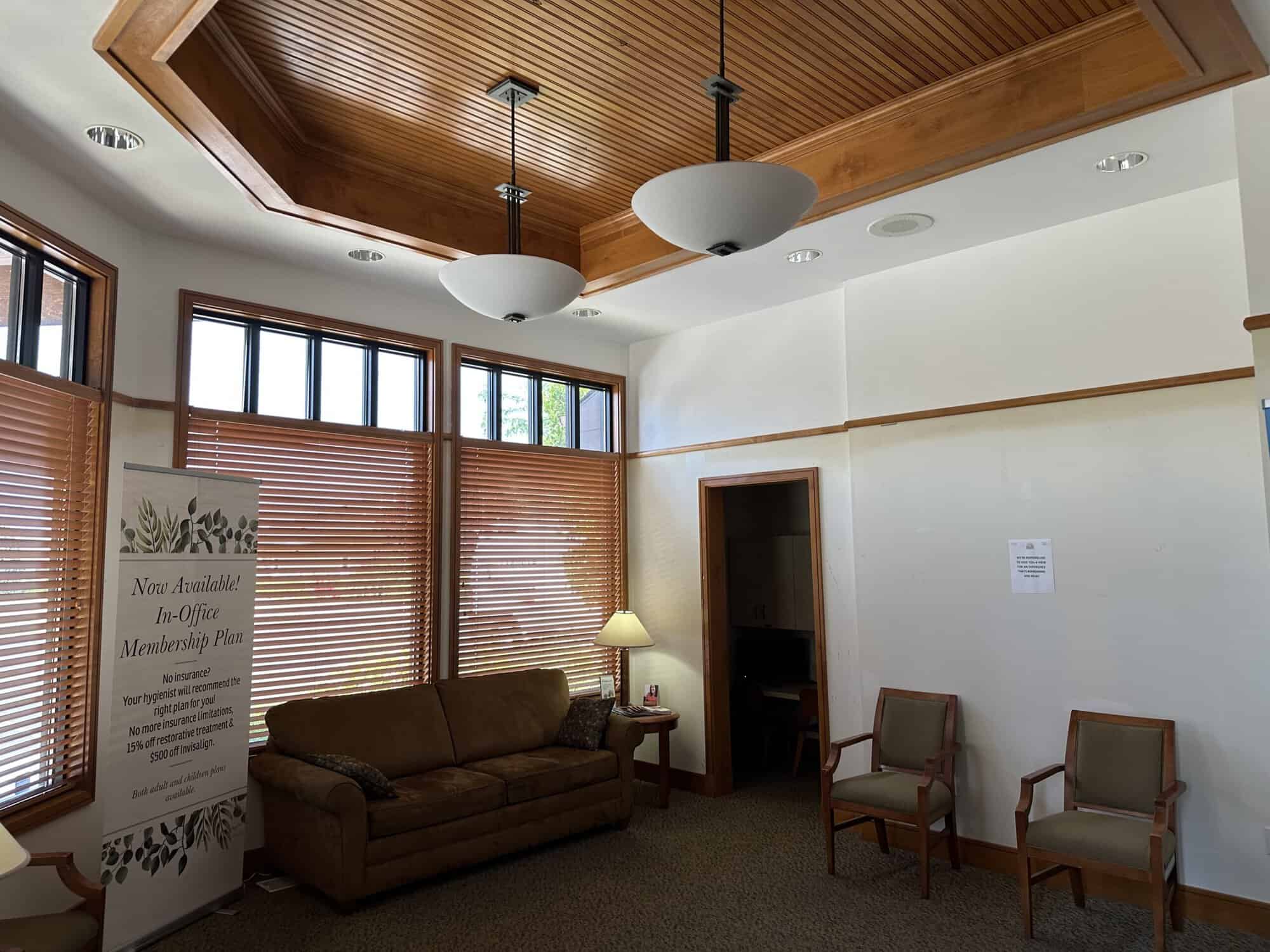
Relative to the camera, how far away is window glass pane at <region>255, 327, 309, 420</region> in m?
5.07

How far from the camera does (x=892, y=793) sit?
14.5 feet

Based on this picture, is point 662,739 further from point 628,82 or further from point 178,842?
point 628,82

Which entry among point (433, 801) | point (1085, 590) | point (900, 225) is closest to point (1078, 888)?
point (1085, 590)

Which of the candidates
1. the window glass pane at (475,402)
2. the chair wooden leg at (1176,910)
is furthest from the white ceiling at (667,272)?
the chair wooden leg at (1176,910)

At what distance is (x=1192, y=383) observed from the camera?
4109mm

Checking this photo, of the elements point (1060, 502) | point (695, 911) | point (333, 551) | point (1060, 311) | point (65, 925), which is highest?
point (1060, 311)

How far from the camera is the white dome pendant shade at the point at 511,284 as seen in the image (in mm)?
3594

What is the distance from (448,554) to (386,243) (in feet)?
6.67

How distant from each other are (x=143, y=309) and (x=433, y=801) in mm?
2959

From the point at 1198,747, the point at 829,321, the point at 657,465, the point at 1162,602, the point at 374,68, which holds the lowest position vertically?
the point at 1198,747

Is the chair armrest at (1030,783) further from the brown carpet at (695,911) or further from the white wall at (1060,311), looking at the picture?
the white wall at (1060,311)

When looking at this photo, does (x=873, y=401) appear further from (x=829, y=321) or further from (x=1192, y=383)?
(x=1192, y=383)

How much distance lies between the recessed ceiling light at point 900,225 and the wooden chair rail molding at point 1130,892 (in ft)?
10.4

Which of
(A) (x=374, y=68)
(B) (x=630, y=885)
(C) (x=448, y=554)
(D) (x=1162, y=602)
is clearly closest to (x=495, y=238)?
(A) (x=374, y=68)
